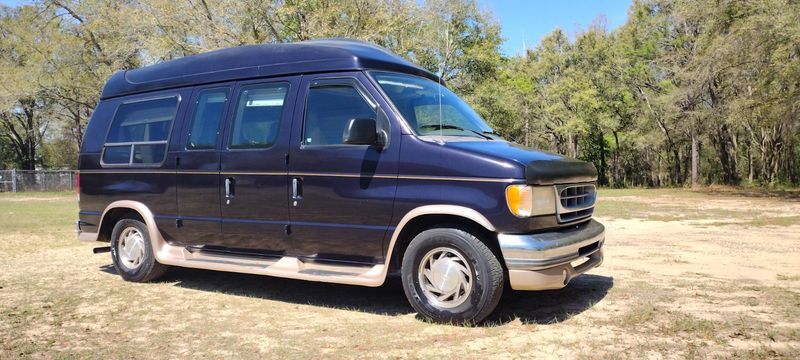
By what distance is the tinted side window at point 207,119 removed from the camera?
6445mm

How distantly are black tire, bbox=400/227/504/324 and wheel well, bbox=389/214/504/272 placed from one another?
8 cm

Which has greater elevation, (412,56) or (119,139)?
(412,56)

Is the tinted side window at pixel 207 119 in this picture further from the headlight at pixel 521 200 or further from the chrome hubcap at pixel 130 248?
the headlight at pixel 521 200

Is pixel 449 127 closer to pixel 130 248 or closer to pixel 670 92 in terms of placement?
pixel 130 248

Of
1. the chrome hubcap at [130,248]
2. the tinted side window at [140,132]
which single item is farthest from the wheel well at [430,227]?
the chrome hubcap at [130,248]

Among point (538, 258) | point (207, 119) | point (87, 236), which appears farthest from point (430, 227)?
point (87, 236)

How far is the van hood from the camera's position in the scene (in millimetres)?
4762

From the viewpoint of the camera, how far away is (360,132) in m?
5.18

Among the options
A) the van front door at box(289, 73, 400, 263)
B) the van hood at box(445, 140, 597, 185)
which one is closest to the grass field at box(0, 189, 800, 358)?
the van front door at box(289, 73, 400, 263)

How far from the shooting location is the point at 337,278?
17.7 feet

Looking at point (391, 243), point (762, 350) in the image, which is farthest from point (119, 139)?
point (762, 350)

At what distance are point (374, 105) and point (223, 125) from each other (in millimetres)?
1929

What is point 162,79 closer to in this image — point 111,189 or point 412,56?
point 111,189

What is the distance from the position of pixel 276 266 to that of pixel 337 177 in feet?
3.93
